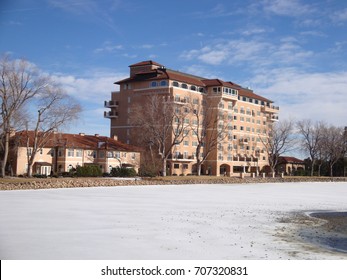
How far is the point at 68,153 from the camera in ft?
227

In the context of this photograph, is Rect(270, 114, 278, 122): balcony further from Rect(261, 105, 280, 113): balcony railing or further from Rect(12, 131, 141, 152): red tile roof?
Rect(12, 131, 141, 152): red tile roof

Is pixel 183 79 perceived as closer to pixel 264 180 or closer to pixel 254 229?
pixel 264 180

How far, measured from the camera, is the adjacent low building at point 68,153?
64.6 metres

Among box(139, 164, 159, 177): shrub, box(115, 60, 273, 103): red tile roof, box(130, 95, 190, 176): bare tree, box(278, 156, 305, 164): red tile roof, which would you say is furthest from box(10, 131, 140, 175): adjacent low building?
box(278, 156, 305, 164): red tile roof

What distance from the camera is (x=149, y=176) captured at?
58.1 m

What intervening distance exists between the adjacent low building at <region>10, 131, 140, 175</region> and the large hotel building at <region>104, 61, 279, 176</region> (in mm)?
9353

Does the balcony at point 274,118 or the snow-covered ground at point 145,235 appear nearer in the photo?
the snow-covered ground at point 145,235

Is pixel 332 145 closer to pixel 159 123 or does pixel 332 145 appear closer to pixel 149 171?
pixel 159 123

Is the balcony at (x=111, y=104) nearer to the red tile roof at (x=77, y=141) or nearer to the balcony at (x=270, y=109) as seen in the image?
the red tile roof at (x=77, y=141)

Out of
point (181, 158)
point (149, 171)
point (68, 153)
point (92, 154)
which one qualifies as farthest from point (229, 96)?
point (149, 171)

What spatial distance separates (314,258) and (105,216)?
981 cm

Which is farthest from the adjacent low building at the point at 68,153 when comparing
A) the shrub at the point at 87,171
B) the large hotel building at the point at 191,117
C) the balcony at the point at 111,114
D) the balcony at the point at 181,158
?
the balcony at the point at 111,114

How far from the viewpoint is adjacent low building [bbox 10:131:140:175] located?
64.6m

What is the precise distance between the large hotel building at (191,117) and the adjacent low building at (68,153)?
9.35 metres
